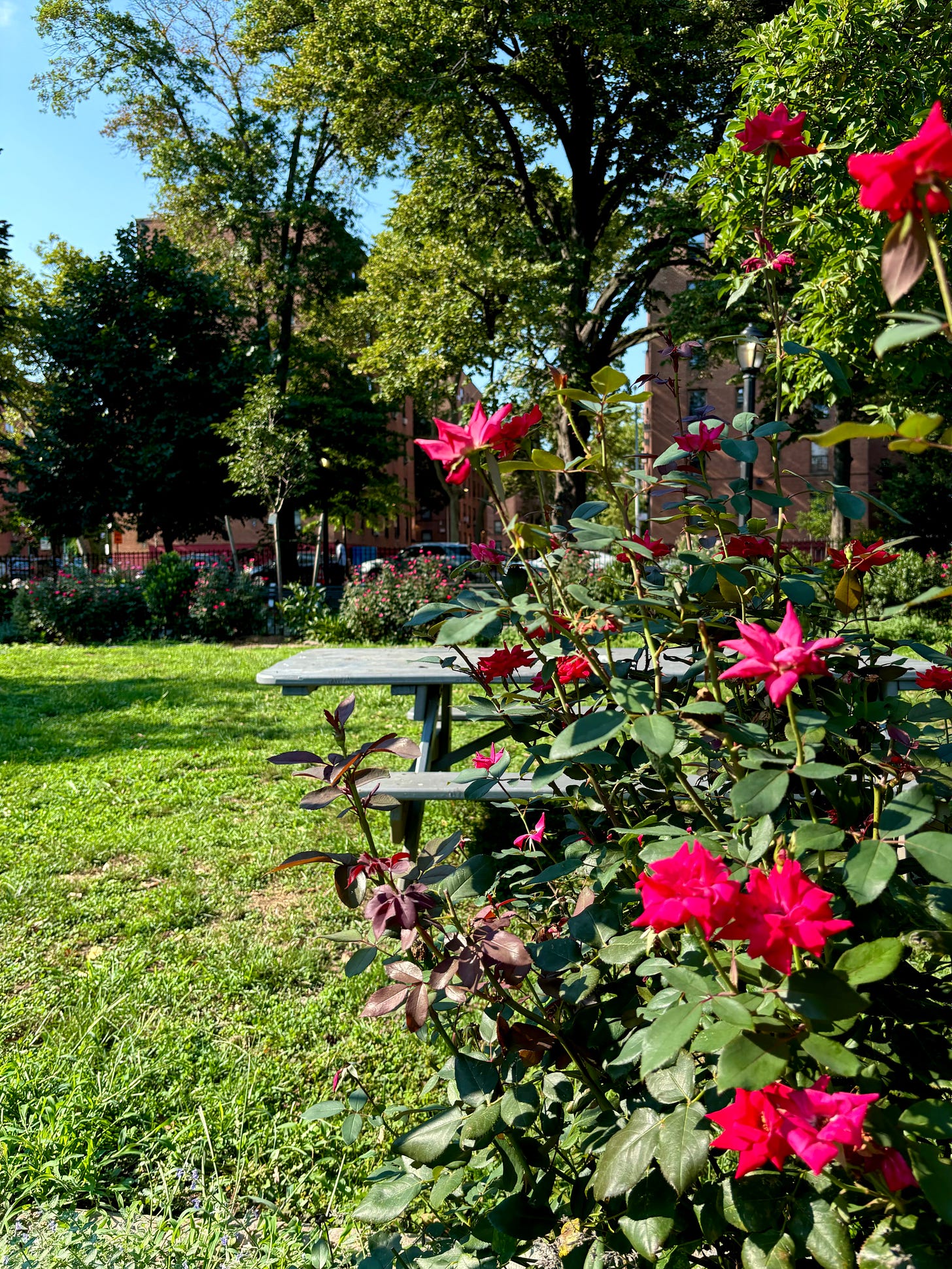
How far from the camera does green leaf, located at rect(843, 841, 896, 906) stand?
894 mm

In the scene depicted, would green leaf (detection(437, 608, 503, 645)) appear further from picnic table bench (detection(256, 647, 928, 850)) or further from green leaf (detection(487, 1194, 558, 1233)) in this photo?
picnic table bench (detection(256, 647, 928, 850))

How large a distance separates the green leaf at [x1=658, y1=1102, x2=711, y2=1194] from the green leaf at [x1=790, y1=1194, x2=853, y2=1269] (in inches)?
4.7

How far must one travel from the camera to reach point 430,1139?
1242 mm

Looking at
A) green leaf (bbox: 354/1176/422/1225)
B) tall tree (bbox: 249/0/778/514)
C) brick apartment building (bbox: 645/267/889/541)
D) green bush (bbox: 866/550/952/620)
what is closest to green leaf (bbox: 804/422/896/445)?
green leaf (bbox: 354/1176/422/1225)

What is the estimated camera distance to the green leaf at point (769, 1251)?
0.97 meters

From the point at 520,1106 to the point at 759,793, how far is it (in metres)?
0.56

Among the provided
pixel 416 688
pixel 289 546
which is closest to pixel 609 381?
pixel 416 688

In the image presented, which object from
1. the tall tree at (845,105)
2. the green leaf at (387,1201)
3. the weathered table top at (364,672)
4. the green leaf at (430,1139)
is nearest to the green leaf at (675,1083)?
the green leaf at (430,1139)

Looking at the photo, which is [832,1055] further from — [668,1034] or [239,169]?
[239,169]

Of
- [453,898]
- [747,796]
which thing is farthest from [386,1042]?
[747,796]

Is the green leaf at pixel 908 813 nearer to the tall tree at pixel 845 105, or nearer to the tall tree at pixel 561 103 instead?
the tall tree at pixel 845 105

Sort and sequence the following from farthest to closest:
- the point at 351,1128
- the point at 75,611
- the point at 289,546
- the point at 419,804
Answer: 1. the point at 289,546
2. the point at 75,611
3. the point at 419,804
4. the point at 351,1128

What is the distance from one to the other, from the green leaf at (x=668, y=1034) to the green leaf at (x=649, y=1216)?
33cm

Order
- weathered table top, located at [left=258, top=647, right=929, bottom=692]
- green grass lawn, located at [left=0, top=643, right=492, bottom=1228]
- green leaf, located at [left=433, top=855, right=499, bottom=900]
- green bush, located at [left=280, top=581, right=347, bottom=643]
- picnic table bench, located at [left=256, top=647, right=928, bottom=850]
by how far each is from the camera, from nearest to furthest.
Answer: green leaf, located at [left=433, top=855, right=499, bottom=900] < green grass lawn, located at [left=0, top=643, right=492, bottom=1228] < picnic table bench, located at [left=256, top=647, right=928, bottom=850] < weathered table top, located at [left=258, top=647, right=929, bottom=692] < green bush, located at [left=280, top=581, right=347, bottom=643]
